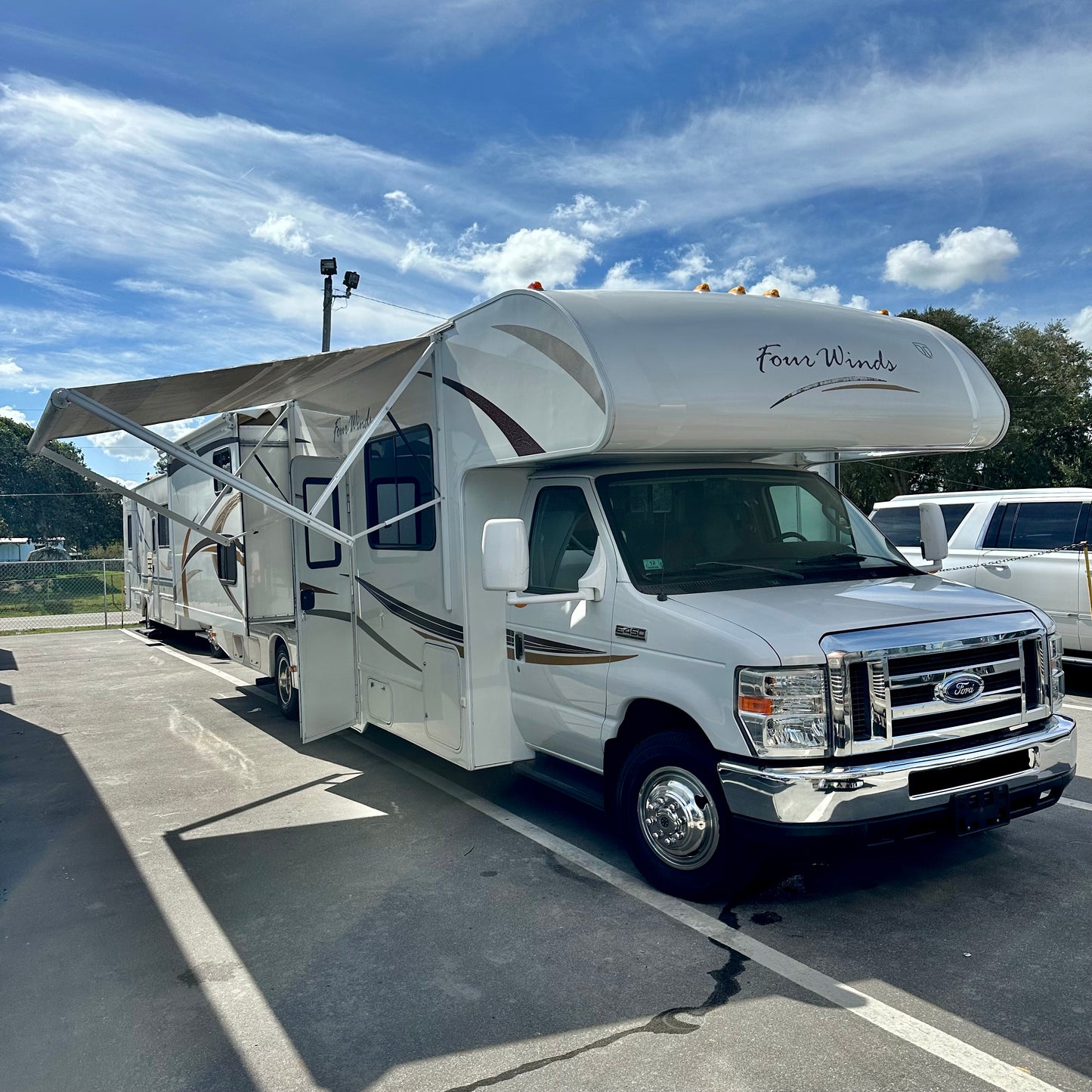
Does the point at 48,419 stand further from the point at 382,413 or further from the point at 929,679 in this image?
the point at 929,679

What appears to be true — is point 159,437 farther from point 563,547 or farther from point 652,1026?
point 652,1026

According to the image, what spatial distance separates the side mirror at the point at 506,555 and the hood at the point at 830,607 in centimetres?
80

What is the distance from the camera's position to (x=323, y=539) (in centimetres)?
798

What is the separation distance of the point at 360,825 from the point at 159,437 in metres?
2.94

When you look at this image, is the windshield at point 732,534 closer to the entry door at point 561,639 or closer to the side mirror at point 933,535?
the entry door at point 561,639

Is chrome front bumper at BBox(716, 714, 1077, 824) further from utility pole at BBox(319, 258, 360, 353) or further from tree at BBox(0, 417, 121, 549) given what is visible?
tree at BBox(0, 417, 121, 549)

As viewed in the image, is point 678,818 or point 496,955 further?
point 678,818

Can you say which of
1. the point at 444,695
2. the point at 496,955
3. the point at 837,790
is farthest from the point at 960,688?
the point at 444,695

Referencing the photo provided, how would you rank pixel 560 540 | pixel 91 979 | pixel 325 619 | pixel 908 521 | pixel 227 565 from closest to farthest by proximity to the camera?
1. pixel 91 979
2. pixel 560 540
3. pixel 325 619
4. pixel 227 565
5. pixel 908 521

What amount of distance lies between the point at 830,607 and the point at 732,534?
967mm

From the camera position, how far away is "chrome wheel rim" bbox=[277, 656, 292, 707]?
943cm

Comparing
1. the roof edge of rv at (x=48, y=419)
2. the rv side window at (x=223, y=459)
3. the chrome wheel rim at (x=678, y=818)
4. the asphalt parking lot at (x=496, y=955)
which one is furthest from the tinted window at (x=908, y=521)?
the roof edge of rv at (x=48, y=419)

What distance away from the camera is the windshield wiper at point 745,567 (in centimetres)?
509

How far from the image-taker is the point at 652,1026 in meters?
3.62
